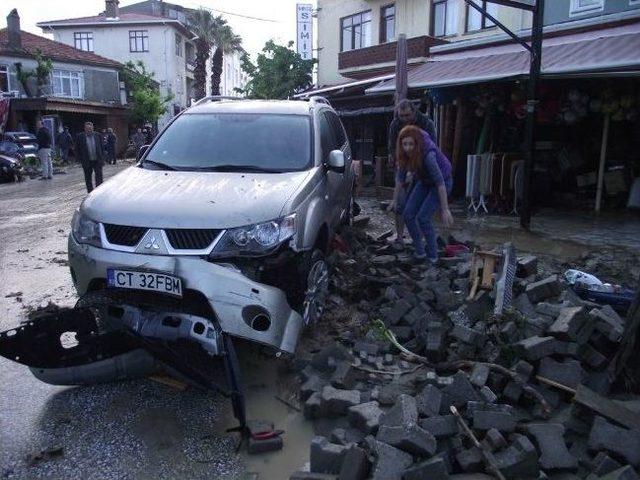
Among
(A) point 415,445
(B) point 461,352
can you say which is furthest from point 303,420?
(B) point 461,352

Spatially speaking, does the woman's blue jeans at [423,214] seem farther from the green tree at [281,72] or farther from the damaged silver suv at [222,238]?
the green tree at [281,72]

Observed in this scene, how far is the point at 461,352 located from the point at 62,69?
35.8m

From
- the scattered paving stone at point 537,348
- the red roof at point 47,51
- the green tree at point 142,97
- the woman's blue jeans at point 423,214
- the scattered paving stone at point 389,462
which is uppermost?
the red roof at point 47,51

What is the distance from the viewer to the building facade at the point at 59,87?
92.4 feet

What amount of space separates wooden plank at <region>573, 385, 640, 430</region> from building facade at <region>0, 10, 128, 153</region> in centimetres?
2924

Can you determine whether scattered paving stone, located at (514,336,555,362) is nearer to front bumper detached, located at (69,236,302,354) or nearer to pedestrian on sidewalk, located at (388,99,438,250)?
front bumper detached, located at (69,236,302,354)

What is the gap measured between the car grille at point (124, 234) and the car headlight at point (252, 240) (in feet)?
→ 1.81

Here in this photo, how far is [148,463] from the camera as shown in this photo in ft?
10.4

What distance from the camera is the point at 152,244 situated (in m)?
3.70

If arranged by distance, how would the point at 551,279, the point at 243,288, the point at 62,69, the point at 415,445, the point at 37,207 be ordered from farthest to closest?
the point at 62,69 → the point at 37,207 → the point at 551,279 → the point at 243,288 → the point at 415,445

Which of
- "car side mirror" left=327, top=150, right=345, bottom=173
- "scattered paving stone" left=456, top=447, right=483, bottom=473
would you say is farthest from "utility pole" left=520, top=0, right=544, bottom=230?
"scattered paving stone" left=456, top=447, right=483, bottom=473

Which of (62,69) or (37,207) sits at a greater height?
(62,69)

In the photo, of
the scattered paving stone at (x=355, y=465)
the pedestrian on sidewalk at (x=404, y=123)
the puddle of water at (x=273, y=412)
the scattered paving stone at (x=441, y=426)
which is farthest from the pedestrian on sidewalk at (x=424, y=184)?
the scattered paving stone at (x=355, y=465)

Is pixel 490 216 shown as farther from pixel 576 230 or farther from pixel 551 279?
pixel 551 279
